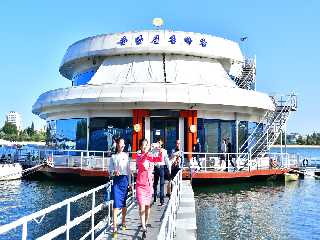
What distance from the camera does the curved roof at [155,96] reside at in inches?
944

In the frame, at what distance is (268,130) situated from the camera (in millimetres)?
28562

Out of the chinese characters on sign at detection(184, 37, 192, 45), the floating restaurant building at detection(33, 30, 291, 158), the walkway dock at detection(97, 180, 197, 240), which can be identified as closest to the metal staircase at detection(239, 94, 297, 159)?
the floating restaurant building at detection(33, 30, 291, 158)

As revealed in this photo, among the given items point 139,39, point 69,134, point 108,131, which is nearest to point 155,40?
point 139,39

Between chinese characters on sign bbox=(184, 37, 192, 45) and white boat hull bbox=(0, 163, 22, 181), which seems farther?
chinese characters on sign bbox=(184, 37, 192, 45)

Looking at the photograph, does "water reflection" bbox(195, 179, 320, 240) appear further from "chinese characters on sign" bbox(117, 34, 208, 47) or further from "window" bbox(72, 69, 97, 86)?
"window" bbox(72, 69, 97, 86)

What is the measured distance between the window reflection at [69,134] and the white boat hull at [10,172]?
3465mm

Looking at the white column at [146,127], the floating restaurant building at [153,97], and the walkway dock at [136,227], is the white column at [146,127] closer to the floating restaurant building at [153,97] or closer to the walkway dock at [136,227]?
the floating restaurant building at [153,97]

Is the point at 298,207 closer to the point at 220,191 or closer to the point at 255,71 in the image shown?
the point at 220,191

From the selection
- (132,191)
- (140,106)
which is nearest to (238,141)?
(140,106)

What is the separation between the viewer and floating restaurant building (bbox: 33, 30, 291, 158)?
24.7m

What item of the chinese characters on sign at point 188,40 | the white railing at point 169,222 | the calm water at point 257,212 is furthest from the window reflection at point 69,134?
the white railing at point 169,222

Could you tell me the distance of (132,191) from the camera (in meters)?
14.3

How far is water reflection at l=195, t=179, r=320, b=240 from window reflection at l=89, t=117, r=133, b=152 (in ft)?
20.5

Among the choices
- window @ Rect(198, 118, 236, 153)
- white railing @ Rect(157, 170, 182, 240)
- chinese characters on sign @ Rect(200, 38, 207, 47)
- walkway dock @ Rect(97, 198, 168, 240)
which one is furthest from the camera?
chinese characters on sign @ Rect(200, 38, 207, 47)
